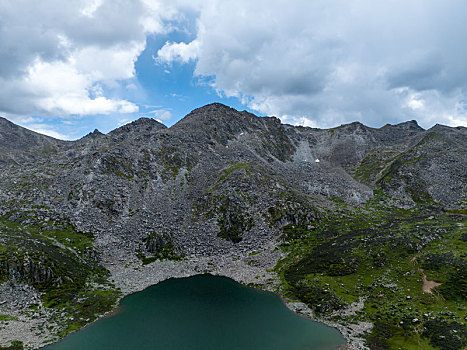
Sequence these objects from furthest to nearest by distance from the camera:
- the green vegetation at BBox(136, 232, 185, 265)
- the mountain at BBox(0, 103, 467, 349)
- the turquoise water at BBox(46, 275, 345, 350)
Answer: the green vegetation at BBox(136, 232, 185, 265) < the mountain at BBox(0, 103, 467, 349) < the turquoise water at BBox(46, 275, 345, 350)

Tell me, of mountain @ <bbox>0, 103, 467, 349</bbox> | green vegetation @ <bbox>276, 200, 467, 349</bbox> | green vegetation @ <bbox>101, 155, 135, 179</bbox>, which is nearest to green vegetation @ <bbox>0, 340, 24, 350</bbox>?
mountain @ <bbox>0, 103, 467, 349</bbox>

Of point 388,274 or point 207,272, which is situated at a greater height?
point 388,274

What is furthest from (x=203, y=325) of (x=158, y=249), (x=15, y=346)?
(x=158, y=249)

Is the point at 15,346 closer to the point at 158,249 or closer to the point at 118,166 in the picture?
the point at 158,249

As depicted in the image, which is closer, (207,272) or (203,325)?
(203,325)

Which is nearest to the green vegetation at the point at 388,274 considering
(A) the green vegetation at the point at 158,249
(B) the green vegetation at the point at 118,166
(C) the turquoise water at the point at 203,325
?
(C) the turquoise water at the point at 203,325

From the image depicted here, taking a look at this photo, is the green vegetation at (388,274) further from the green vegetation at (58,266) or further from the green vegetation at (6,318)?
the green vegetation at (6,318)

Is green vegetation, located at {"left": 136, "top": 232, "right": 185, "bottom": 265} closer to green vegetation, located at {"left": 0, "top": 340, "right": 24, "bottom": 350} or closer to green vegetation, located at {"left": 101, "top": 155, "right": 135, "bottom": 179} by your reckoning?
green vegetation, located at {"left": 0, "top": 340, "right": 24, "bottom": 350}
